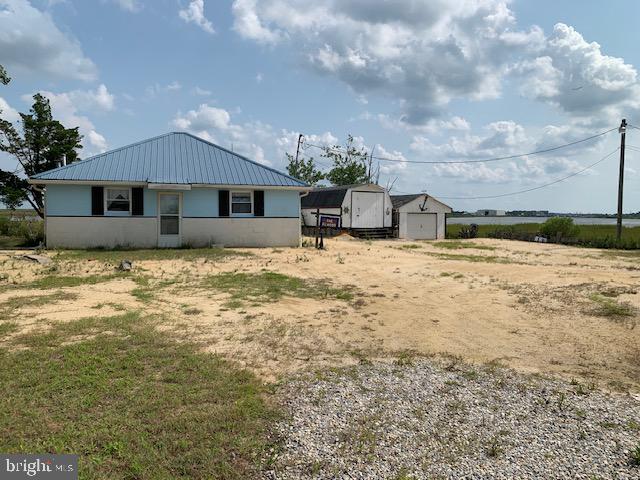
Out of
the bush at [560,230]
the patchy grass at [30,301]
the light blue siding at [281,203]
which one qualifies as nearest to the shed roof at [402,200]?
the bush at [560,230]

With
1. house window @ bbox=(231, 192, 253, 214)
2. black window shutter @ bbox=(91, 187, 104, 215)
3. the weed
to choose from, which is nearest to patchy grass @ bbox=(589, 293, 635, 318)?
A: the weed

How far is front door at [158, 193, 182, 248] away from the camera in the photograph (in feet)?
59.3

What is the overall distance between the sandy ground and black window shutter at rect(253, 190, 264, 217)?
704 cm

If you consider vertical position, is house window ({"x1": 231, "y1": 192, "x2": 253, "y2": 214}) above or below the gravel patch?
above

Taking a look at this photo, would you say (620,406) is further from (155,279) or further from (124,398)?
(155,279)

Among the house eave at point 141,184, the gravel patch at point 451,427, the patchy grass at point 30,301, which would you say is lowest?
the gravel patch at point 451,427

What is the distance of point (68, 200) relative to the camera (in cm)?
1703

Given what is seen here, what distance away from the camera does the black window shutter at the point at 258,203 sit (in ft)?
62.7

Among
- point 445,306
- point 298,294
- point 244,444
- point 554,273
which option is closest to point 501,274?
point 554,273

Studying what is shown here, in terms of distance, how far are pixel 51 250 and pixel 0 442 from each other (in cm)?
1522

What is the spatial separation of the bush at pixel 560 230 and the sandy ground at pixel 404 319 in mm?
18010

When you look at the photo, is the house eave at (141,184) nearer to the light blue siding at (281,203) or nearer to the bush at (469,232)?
the light blue siding at (281,203)

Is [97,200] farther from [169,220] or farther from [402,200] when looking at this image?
[402,200]

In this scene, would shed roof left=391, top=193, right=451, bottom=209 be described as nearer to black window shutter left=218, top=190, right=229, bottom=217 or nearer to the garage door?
the garage door
